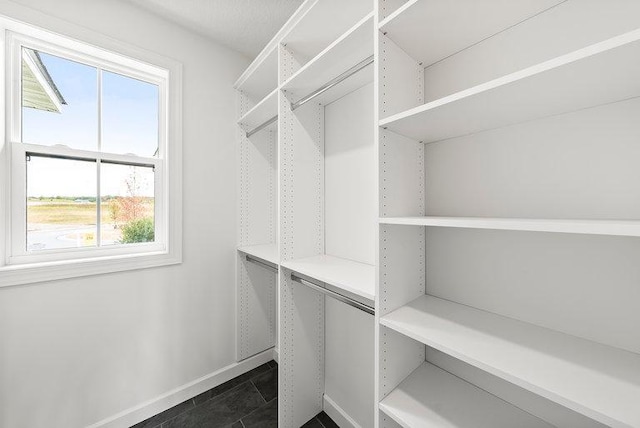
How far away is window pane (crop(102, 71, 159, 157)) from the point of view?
5.64 ft

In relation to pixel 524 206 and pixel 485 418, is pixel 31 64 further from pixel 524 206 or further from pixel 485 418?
pixel 485 418

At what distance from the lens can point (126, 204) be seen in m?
1.78

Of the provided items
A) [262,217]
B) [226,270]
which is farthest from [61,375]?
[262,217]

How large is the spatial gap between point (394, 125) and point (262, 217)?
1.61 m

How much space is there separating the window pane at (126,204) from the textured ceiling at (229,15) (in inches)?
42.5

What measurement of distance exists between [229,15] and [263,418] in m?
2.71

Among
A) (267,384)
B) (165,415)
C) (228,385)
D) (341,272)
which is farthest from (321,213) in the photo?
(165,415)

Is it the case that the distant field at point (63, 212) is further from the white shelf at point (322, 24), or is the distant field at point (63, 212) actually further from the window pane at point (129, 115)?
the white shelf at point (322, 24)

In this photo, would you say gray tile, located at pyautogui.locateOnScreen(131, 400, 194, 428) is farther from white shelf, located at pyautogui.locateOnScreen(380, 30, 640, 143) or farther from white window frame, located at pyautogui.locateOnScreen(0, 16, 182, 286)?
white shelf, located at pyautogui.locateOnScreen(380, 30, 640, 143)

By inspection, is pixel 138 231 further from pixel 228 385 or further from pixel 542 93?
pixel 542 93

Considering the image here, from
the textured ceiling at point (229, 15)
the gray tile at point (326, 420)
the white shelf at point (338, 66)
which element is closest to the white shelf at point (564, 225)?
the white shelf at point (338, 66)

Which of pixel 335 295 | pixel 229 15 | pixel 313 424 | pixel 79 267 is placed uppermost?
pixel 229 15

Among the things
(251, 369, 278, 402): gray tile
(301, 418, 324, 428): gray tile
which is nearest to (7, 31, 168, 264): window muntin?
(251, 369, 278, 402): gray tile

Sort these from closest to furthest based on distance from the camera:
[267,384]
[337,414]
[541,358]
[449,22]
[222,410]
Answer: [541,358] < [449,22] < [337,414] < [222,410] < [267,384]
